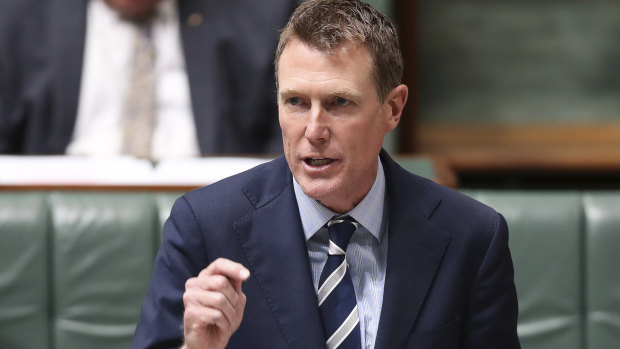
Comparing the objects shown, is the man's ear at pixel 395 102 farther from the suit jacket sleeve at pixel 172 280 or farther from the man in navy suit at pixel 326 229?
the suit jacket sleeve at pixel 172 280

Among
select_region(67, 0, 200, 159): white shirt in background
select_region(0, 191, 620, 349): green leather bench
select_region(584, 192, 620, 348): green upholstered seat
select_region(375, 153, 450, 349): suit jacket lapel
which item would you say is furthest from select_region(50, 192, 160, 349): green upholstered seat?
select_region(67, 0, 200, 159): white shirt in background

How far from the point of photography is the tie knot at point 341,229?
1466 millimetres

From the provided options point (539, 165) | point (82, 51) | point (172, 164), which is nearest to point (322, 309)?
point (172, 164)

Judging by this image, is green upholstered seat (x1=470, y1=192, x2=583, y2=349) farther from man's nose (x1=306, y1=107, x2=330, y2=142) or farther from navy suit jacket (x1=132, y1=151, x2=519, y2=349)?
man's nose (x1=306, y1=107, x2=330, y2=142)

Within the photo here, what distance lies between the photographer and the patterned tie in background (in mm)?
2916

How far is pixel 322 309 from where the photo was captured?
1.43 m

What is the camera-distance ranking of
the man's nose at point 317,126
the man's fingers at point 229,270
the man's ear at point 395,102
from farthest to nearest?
the man's ear at point 395,102, the man's nose at point 317,126, the man's fingers at point 229,270

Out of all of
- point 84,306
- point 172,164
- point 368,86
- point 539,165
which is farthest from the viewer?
point 539,165

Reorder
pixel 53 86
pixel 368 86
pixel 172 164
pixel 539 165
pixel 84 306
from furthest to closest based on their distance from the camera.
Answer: pixel 539 165, pixel 53 86, pixel 172 164, pixel 84 306, pixel 368 86

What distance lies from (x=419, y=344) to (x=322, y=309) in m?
0.15

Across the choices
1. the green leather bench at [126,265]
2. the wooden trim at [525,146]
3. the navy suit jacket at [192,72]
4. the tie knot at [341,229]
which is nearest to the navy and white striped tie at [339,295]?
the tie knot at [341,229]

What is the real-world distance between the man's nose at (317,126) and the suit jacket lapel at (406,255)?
8.4 inches

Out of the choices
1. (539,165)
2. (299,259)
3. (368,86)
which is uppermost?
(368,86)

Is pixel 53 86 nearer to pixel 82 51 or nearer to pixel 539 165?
pixel 82 51
